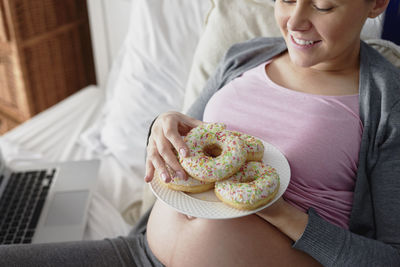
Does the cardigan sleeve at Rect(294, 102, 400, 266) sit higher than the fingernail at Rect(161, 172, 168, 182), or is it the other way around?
the fingernail at Rect(161, 172, 168, 182)

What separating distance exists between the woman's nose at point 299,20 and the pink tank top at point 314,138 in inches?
7.4

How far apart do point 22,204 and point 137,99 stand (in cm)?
61

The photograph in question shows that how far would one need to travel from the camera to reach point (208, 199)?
0.82 meters

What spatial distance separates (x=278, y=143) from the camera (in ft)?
3.22

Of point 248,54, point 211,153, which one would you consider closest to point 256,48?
point 248,54

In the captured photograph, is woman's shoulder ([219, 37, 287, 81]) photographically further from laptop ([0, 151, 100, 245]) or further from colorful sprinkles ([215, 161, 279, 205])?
laptop ([0, 151, 100, 245])

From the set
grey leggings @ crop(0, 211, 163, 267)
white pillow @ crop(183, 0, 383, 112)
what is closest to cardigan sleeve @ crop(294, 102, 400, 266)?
grey leggings @ crop(0, 211, 163, 267)

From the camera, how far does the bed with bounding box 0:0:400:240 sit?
4.42ft

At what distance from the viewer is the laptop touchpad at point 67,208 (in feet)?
4.11

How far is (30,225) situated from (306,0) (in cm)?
100

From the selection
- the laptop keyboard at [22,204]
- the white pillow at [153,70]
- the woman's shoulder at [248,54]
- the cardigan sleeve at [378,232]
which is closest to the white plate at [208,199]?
the cardigan sleeve at [378,232]

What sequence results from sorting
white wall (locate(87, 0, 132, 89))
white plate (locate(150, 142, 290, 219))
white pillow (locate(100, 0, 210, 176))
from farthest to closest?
white wall (locate(87, 0, 132, 89)) → white pillow (locate(100, 0, 210, 176)) → white plate (locate(150, 142, 290, 219))

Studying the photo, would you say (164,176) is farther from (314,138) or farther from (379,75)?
(379,75)

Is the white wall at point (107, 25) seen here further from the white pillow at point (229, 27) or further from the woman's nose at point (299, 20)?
the woman's nose at point (299, 20)
